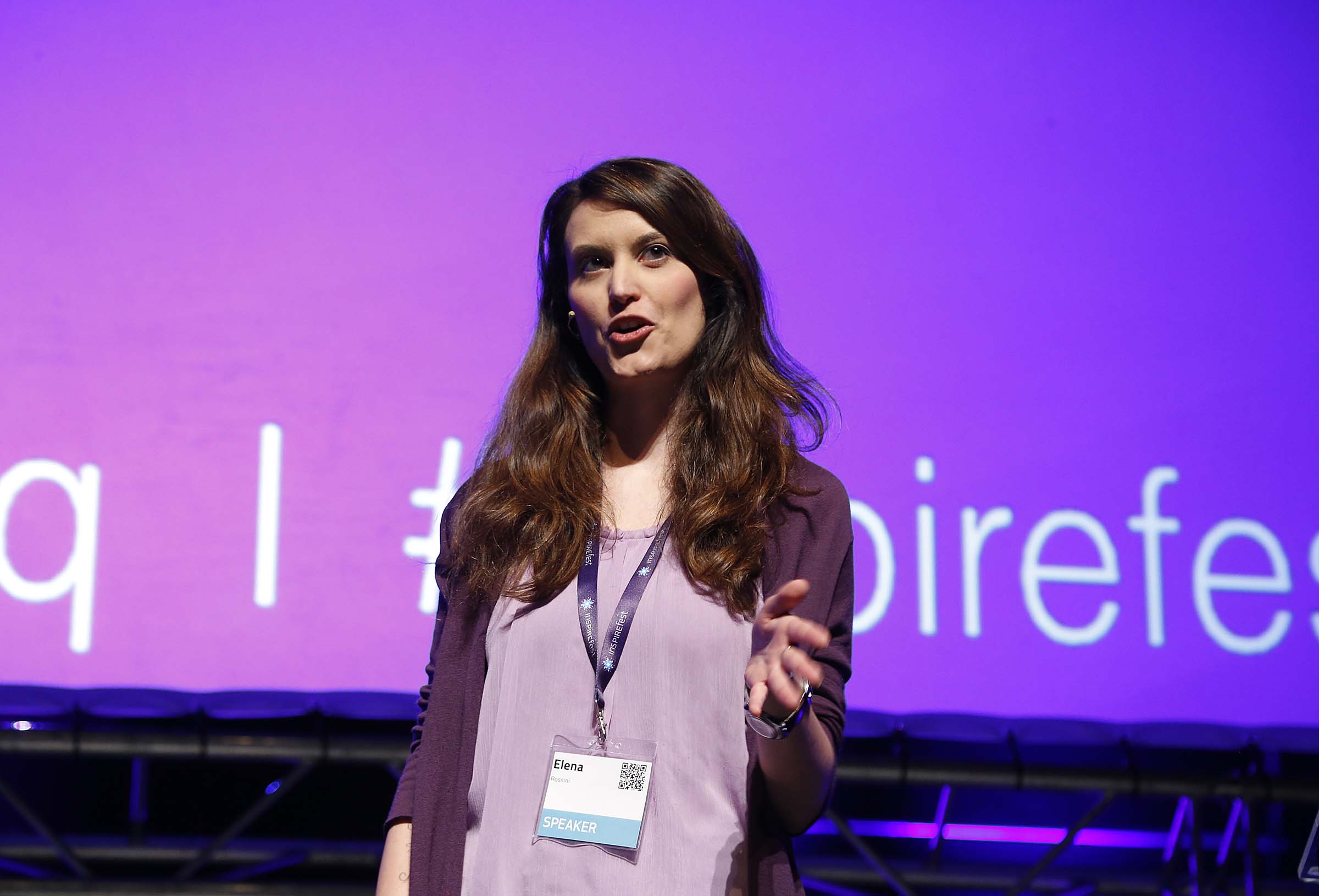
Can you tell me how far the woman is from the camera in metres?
1.27

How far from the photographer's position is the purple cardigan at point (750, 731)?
1307 millimetres

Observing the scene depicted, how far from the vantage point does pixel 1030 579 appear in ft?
9.76

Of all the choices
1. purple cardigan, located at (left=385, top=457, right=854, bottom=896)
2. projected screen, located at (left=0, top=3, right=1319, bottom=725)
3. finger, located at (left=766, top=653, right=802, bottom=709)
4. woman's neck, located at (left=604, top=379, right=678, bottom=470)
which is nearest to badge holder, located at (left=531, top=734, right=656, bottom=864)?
purple cardigan, located at (left=385, top=457, right=854, bottom=896)

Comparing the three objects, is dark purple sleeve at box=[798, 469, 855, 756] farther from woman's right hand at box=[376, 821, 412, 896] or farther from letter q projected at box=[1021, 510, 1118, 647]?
letter q projected at box=[1021, 510, 1118, 647]

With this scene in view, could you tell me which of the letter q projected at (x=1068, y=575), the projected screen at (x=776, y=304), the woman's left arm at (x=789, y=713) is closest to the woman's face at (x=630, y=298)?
the woman's left arm at (x=789, y=713)

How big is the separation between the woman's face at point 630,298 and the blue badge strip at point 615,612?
212 millimetres

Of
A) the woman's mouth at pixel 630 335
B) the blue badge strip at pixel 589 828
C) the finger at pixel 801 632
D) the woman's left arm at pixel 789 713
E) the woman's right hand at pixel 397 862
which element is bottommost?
the woman's right hand at pixel 397 862

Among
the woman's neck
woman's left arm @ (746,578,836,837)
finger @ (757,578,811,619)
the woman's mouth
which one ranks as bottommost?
woman's left arm @ (746,578,836,837)

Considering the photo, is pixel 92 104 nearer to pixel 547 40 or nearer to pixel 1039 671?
pixel 547 40

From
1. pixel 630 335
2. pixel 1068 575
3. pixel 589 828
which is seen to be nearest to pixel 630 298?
pixel 630 335

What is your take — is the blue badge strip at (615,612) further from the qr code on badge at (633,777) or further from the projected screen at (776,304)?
the projected screen at (776,304)

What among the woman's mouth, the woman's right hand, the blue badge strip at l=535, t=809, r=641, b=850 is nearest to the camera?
the blue badge strip at l=535, t=809, r=641, b=850

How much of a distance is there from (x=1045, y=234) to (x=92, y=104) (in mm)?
2549

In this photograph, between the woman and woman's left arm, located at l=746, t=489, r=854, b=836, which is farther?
the woman
